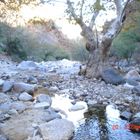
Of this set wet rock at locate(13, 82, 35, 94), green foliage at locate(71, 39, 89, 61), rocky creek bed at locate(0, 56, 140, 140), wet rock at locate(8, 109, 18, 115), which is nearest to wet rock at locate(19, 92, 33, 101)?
rocky creek bed at locate(0, 56, 140, 140)

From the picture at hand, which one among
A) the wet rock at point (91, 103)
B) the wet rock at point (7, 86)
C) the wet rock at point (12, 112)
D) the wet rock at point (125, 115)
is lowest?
the wet rock at point (125, 115)

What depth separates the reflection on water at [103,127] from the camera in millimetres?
5875

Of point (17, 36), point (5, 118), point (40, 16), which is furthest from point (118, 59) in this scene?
point (5, 118)

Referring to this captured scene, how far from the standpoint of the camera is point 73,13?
12.4m

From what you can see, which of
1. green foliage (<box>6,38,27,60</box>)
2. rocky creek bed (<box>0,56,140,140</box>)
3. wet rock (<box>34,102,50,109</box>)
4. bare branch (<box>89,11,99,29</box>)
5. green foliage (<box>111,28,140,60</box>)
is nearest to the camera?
rocky creek bed (<box>0,56,140,140</box>)

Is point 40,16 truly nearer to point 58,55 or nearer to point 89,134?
point 89,134

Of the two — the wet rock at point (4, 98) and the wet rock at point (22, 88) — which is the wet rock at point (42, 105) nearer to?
the wet rock at point (4, 98)

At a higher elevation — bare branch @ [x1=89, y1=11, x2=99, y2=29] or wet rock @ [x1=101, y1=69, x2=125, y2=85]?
bare branch @ [x1=89, y1=11, x2=99, y2=29]

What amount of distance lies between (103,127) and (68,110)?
1463mm

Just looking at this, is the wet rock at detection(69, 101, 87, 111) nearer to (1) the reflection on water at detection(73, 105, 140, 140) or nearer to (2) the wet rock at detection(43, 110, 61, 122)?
(1) the reflection on water at detection(73, 105, 140, 140)

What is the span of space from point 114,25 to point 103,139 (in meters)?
7.12

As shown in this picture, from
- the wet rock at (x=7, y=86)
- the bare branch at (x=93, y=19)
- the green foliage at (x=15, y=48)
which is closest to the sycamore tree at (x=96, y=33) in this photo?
the bare branch at (x=93, y=19)

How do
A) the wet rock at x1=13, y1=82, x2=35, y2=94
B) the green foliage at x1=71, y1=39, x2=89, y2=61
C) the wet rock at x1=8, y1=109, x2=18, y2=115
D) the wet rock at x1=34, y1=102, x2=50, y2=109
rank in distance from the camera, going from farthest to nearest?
the green foliage at x1=71, y1=39, x2=89, y2=61 → the wet rock at x1=13, y1=82, x2=35, y2=94 → the wet rock at x1=34, y1=102, x2=50, y2=109 → the wet rock at x1=8, y1=109, x2=18, y2=115

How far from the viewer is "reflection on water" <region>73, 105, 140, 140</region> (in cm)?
588
